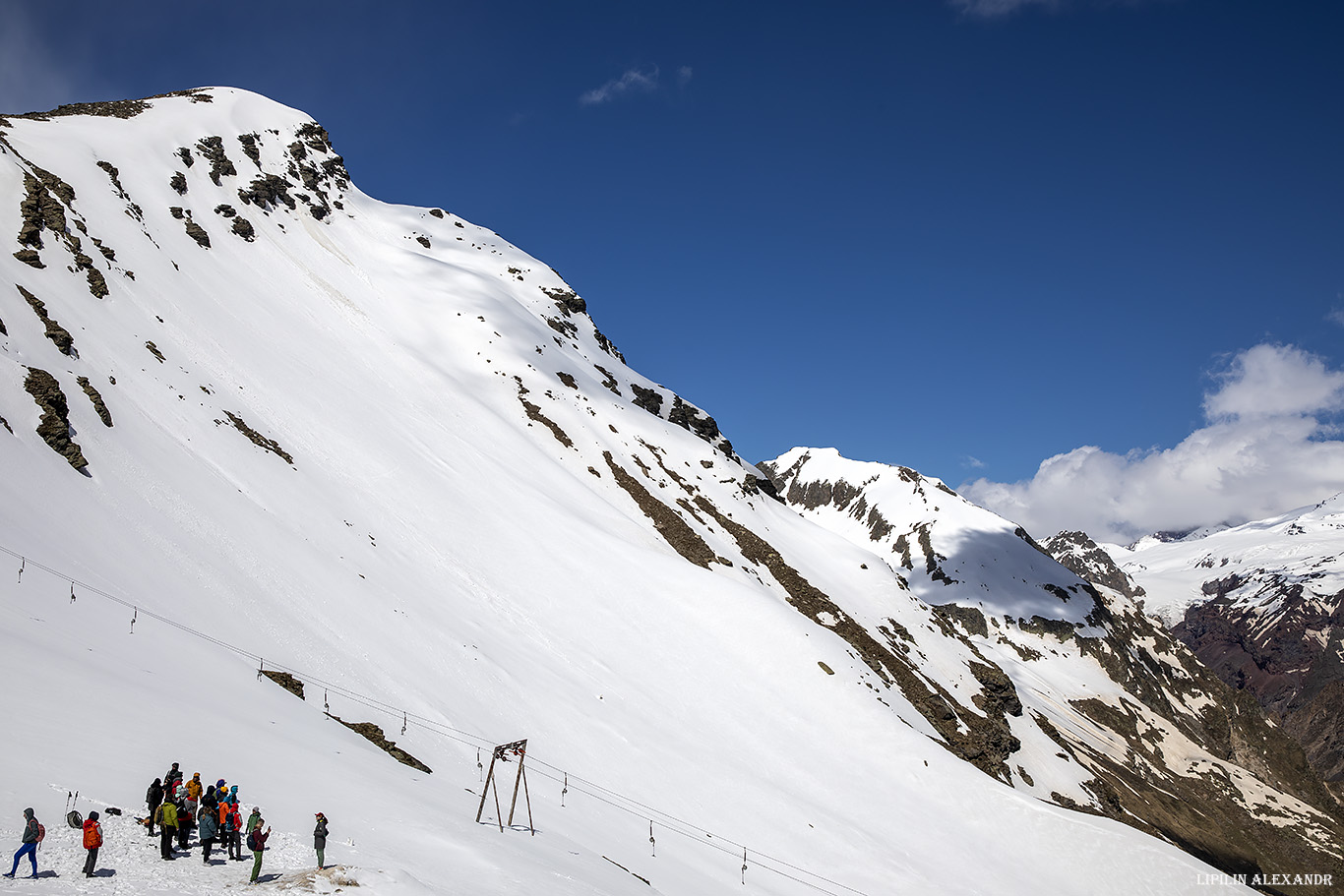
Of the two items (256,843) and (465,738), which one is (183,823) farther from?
(465,738)

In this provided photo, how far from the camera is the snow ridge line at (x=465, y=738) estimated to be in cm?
2877

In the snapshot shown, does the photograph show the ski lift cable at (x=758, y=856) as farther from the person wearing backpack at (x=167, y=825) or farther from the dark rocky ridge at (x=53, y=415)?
the dark rocky ridge at (x=53, y=415)

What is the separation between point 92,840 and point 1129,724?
573 ft

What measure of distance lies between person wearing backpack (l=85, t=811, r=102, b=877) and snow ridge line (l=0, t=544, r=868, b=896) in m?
15.9

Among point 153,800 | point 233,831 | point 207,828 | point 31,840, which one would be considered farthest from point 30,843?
point 233,831

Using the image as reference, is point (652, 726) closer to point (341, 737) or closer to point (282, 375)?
point (341, 737)

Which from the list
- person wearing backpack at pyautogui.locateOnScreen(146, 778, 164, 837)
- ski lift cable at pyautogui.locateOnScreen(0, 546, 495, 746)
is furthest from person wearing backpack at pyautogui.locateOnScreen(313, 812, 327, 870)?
ski lift cable at pyautogui.locateOnScreen(0, 546, 495, 746)

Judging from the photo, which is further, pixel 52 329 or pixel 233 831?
pixel 52 329

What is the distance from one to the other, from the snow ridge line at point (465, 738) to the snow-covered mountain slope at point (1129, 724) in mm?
54591

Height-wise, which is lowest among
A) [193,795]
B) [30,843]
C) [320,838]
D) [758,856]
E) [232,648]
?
[758,856]

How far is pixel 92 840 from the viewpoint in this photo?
1498 centimetres

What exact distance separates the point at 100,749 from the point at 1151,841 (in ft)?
218

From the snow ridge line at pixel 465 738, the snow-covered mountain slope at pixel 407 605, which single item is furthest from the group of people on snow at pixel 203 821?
the snow ridge line at pixel 465 738

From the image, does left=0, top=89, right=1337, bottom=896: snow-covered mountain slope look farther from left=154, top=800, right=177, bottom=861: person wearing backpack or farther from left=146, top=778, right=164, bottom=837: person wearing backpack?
left=154, top=800, right=177, bottom=861: person wearing backpack
